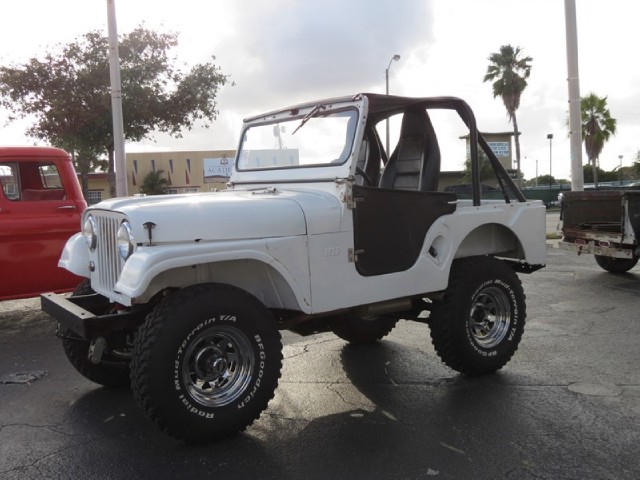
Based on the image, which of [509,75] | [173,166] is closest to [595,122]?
[509,75]

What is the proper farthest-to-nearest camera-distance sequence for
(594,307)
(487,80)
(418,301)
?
(487,80) → (594,307) → (418,301)

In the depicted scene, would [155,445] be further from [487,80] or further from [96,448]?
[487,80]

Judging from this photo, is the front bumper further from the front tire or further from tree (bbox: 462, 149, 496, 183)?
the front tire

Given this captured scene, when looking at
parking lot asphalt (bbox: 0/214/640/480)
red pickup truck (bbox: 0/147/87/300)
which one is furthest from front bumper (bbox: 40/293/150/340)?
red pickup truck (bbox: 0/147/87/300)

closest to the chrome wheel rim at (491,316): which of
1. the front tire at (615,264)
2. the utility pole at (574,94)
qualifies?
the front tire at (615,264)

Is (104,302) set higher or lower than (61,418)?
higher

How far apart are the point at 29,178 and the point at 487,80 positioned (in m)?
36.3

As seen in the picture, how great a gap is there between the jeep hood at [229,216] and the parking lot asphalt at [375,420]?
126 centimetres

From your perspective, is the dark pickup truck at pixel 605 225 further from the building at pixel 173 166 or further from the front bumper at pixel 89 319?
the building at pixel 173 166

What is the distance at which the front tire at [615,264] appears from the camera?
9.48 metres

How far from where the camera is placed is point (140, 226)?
3318mm

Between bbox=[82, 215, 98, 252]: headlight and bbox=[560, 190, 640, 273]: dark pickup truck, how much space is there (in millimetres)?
7683

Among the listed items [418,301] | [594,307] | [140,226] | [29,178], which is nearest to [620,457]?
[418,301]

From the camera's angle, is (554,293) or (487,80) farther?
(487,80)
